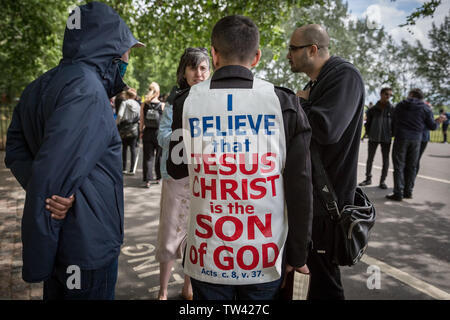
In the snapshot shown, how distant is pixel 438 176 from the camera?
28.9ft

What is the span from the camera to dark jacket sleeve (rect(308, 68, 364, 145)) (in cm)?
212

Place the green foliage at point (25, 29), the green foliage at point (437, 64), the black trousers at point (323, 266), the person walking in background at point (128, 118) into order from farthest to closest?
the green foliage at point (437, 64)
the green foliage at point (25, 29)
the person walking in background at point (128, 118)
the black trousers at point (323, 266)

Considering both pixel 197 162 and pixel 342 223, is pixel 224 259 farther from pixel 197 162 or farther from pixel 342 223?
pixel 342 223

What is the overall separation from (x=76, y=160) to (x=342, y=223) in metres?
1.60

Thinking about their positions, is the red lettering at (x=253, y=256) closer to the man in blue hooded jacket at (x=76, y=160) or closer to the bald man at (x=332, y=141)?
the man in blue hooded jacket at (x=76, y=160)

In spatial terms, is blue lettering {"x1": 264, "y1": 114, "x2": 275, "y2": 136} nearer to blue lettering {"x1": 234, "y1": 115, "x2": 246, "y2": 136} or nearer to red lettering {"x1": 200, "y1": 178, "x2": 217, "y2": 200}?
Result: blue lettering {"x1": 234, "y1": 115, "x2": 246, "y2": 136}

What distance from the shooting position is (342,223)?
2.19 metres

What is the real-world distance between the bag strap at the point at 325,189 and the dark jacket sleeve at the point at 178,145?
0.85 m

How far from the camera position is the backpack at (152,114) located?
7.32m

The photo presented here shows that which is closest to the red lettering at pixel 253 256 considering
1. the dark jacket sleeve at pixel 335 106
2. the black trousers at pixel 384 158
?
the dark jacket sleeve at pixel 335 106

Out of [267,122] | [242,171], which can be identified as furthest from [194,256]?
[267,122]

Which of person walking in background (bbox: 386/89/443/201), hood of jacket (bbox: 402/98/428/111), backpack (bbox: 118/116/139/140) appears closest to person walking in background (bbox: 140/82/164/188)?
backpack (bbox: 118/116/139/140)
